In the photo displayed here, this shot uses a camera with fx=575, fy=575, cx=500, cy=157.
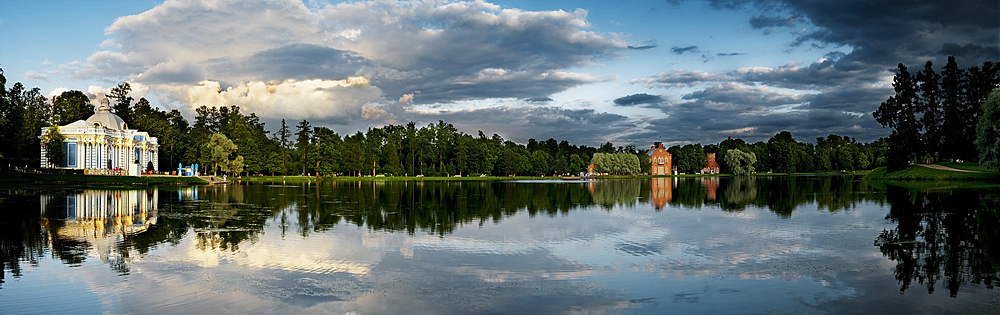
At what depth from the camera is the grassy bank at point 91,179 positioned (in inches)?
2030

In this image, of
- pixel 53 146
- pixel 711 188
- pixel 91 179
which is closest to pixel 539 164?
pixel 711 188

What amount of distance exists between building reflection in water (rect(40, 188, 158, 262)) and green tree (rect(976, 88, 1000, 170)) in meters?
52.2

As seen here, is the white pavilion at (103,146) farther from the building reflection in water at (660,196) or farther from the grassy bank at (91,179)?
the building reflection in water at (660,196)

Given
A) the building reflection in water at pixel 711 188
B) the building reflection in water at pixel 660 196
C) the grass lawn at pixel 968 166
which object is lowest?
the building reflection in water at pixel 711 188

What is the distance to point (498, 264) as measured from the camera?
42.9 ft


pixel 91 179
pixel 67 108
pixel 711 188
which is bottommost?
pixel 711 188

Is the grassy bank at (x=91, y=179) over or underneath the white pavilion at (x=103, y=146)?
underneath

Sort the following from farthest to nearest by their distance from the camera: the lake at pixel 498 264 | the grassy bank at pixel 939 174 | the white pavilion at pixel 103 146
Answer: the white pavilion at pixel 103 146 → the grassy bank at pixel 939 174 → the lake at pixel 498 264

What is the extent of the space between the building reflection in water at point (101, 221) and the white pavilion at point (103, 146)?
41.6m

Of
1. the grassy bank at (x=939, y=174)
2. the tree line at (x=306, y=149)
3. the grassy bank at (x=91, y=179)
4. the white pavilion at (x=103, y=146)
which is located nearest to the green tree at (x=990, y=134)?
the grassy bank at (x=939, y=174)

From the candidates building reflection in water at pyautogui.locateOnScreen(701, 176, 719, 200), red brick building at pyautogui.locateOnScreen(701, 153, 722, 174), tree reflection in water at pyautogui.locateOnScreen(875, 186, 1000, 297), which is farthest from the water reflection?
red brick building at pyautogui.locateOnScreen(701, 153, 722, 174)

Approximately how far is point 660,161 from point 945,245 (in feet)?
394

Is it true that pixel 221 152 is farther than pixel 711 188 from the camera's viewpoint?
Yes

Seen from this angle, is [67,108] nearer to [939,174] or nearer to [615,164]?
[615,164]
